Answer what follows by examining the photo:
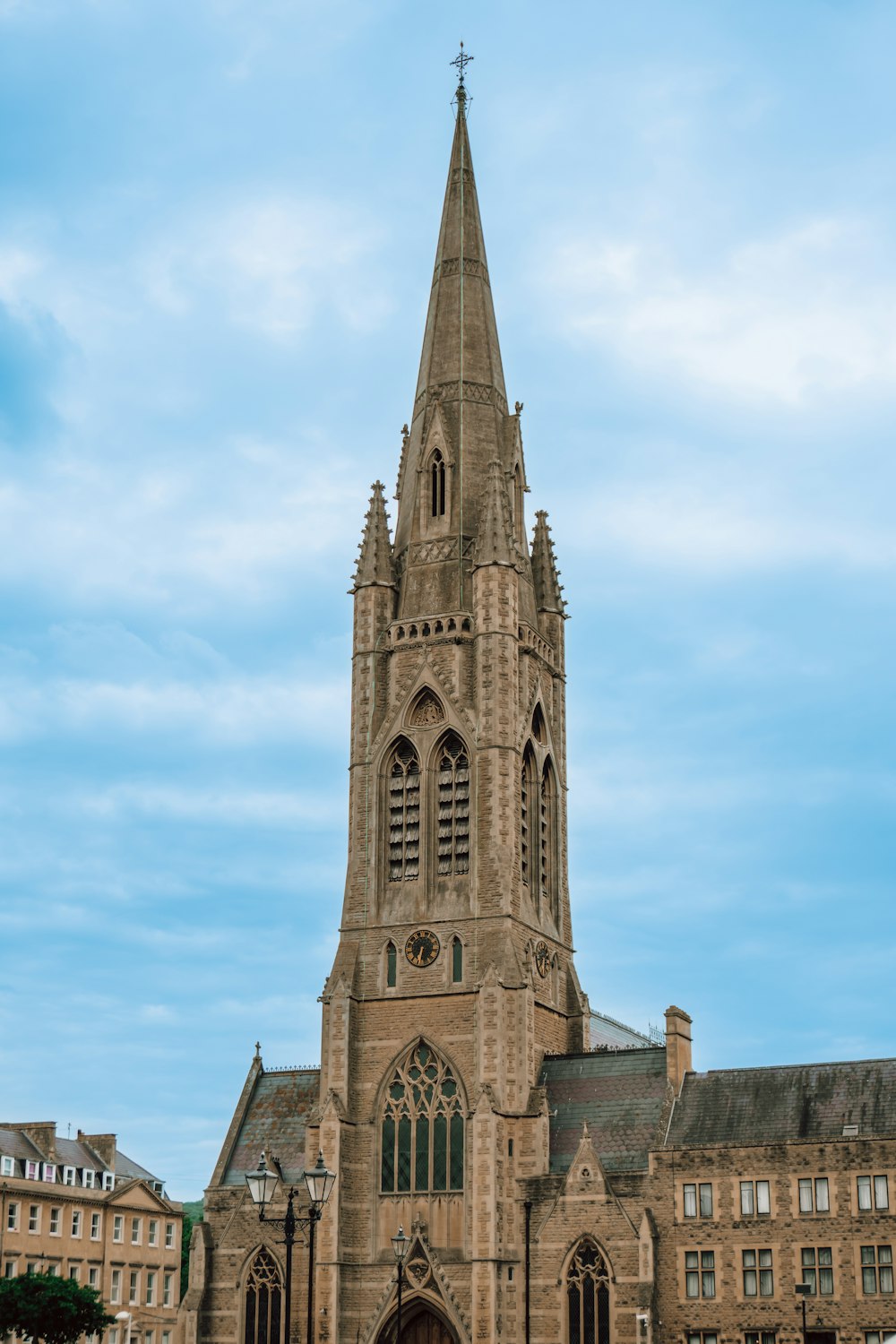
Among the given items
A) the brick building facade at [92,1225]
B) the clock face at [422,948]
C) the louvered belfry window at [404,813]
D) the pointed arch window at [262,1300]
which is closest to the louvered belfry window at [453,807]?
the louvered belfry window at [404,813]

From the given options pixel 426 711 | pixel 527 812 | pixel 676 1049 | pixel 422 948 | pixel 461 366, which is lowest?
pixel 676 1049

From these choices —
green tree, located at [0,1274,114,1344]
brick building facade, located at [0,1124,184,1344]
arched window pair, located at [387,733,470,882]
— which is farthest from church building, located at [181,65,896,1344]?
brick building facade, located at [0,1124,184,1344]

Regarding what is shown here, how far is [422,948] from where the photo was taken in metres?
66.4

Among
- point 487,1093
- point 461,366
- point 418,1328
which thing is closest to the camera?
point 487,1093

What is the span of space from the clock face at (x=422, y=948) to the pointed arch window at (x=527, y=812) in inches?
188

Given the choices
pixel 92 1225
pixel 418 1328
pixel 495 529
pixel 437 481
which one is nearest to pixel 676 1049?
pixel 418 1328

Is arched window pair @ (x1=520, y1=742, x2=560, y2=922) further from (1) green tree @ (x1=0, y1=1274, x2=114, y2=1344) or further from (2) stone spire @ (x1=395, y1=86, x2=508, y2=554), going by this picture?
(1) green tree @ (x1=0, y1=1274, x2=114, y2=1344)

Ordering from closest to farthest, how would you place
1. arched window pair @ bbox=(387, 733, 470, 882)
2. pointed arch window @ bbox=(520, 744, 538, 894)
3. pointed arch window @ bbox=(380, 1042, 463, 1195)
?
pointed arch window @ bbox=(380, 1042, 463, 1195), arched window pair @ bbox=(387, 733, 470, 882), pointed arch window @ bbox=(520, 744, 538, 894)

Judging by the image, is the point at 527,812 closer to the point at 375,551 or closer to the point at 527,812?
the point at 527,812

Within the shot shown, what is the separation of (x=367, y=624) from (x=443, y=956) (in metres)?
15.0

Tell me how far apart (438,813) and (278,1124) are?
14.6 meters

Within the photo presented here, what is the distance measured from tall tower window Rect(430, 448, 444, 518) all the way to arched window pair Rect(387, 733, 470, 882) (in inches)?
435

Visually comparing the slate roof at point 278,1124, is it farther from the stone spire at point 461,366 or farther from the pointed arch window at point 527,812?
the stone spire at point 461,366

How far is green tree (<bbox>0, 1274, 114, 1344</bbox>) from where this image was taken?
5644 cm
